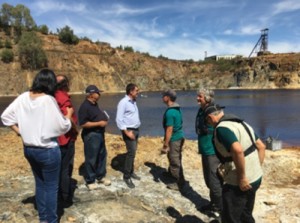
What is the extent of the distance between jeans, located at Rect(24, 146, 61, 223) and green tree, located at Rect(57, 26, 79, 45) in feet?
346

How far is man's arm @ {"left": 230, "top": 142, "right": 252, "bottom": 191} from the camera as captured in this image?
11.7 ft

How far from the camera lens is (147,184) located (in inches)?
279

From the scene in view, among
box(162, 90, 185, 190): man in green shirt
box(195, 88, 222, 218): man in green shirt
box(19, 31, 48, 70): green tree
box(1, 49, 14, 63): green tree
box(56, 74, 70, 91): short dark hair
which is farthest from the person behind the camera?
box(19, 31, 48, 70): green tree

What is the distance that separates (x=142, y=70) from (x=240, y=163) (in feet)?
357

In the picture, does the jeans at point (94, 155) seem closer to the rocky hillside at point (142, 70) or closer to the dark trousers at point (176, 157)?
the dark trousers at point (176, 157)

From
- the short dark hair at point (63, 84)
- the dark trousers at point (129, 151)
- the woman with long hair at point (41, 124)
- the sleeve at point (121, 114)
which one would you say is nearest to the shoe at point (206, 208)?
the dark trousers at point (129, 151)

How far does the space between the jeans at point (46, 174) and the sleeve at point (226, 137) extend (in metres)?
1.88

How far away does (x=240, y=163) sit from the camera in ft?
11.9

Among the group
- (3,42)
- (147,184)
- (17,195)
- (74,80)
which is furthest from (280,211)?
(3,42)

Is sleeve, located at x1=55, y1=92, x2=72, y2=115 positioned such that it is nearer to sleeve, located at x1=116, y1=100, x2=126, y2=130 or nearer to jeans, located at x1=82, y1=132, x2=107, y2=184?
jeans, located at x1=82, y1=132, x2=107, y2=184

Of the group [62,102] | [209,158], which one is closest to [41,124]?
[62,102]

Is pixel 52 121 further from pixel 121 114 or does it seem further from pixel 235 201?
pixel 121 114

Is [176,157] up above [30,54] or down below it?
below

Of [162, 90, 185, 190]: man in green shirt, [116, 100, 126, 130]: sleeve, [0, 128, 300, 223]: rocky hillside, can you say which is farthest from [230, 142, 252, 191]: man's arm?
[116, 100, 126, 130]: sleeve
